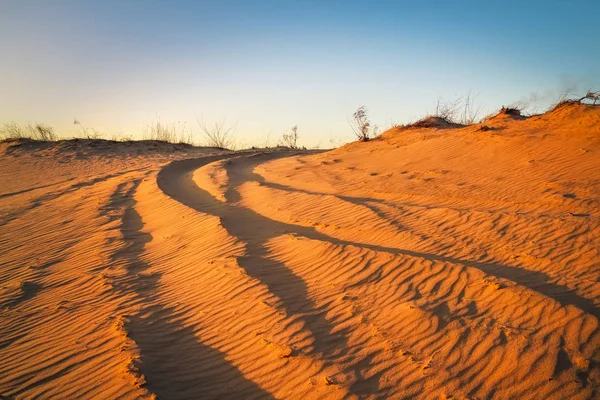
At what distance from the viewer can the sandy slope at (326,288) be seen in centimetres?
268

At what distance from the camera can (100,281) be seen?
14.4ft

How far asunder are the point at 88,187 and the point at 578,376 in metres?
10.6

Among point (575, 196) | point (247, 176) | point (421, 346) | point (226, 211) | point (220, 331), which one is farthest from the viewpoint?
point (247, 176)

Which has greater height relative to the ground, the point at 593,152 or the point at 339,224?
the point at 593,152

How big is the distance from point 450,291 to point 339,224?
7.69 ft

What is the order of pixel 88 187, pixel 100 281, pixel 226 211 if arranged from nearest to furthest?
pixel 100 281 < pixel 226 211 < pixel 88 187

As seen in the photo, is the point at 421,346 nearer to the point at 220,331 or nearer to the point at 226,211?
the point at 220,331

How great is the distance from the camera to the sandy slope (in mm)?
2682

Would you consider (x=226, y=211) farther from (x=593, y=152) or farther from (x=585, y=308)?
(x=593, y=152)

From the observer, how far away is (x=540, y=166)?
7043 mm

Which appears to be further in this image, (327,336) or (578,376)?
(327,336)

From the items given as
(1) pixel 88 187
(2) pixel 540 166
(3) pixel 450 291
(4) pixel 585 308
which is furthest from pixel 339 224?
(1) pixel 88 187

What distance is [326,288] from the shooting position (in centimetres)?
383

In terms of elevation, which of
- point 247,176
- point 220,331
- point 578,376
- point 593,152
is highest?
point 593,152
